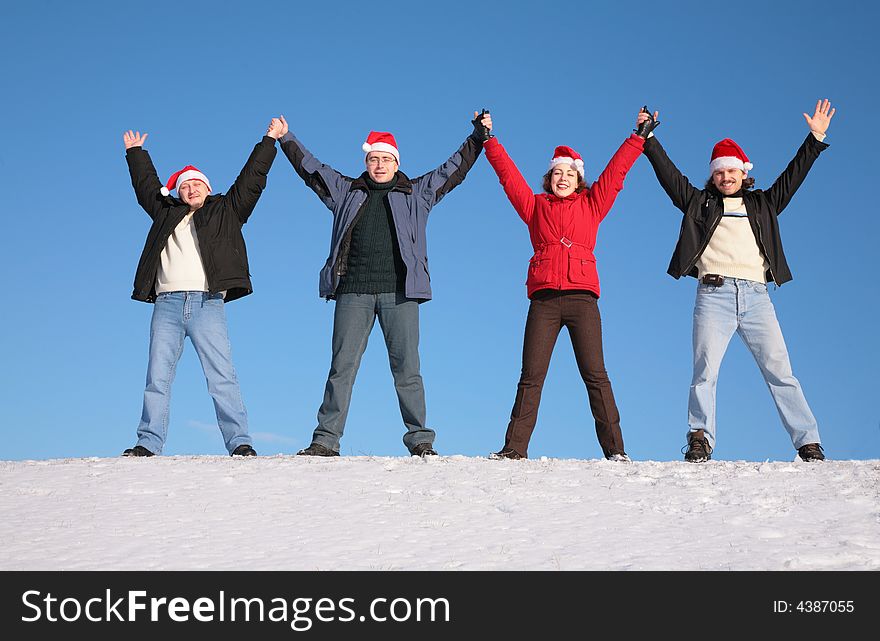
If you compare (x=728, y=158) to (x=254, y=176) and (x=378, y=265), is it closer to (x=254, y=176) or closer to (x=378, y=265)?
(x=378, y=265)

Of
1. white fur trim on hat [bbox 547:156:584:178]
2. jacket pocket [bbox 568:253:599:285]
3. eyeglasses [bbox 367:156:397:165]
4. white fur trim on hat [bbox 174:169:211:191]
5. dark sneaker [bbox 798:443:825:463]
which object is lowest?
dark sneaker [bbox 798:443:825:463]

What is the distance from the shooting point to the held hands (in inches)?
344

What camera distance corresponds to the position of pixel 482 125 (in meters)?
8.52

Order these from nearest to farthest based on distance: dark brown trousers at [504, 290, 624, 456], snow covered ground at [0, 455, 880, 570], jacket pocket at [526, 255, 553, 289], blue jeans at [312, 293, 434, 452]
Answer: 1. snow covered ground at [0, 455, 880, 570]
2. dark brown trousers at [504, 290, 624, 456]
3. jacket pocket at [526, 255, 553, 289]
4. blue jeans at [312, 293, 434, 452]

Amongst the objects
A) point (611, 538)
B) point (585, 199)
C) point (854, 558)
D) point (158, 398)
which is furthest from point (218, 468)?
point (854, 558)

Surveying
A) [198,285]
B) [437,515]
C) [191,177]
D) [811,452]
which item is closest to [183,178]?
[191,177]

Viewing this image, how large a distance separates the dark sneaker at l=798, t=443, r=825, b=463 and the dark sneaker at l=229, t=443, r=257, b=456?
467 centimetres

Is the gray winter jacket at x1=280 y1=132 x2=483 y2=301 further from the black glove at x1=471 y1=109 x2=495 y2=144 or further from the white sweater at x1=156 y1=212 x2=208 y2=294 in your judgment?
the white sweater at x1=156 y1=212 x2=208 y2=294

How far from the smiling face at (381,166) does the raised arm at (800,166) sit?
3.38m

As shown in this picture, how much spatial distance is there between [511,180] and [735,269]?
208cm

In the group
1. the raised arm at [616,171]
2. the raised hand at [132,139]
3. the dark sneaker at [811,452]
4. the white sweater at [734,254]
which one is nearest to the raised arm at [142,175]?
the raised hand at [132,139]

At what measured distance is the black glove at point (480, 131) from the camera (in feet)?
27.9

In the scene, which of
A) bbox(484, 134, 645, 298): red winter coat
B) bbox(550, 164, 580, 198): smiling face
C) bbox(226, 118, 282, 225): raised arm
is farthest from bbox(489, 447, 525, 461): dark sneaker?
bbox(226, 118, 282, 225): raised arm

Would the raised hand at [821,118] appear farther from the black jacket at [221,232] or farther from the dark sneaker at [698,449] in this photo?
the black jacket at [221,232]
